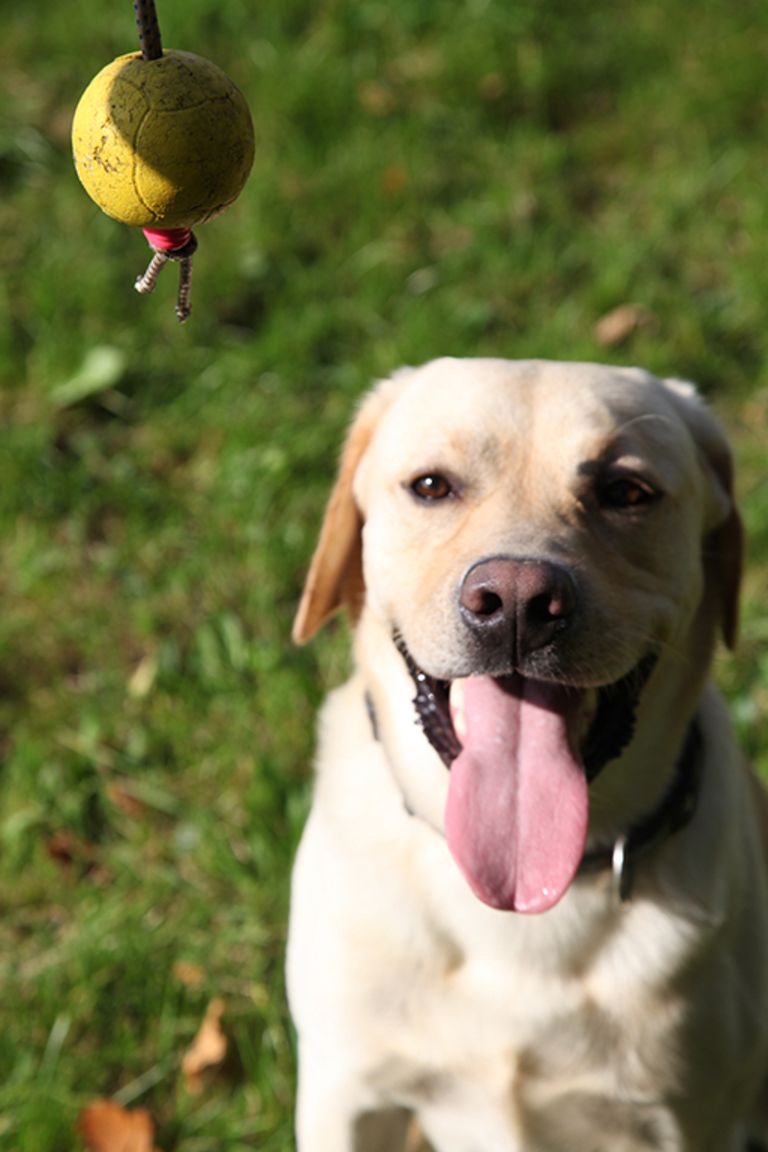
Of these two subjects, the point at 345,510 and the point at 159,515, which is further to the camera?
the point at 159,515

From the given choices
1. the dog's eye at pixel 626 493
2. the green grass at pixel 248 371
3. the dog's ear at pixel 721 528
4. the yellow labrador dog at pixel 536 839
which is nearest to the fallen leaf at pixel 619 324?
the green grass at pixel 248 371

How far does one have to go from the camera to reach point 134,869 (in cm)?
344

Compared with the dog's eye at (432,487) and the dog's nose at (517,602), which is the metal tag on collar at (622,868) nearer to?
the dog's nose at (517,602)

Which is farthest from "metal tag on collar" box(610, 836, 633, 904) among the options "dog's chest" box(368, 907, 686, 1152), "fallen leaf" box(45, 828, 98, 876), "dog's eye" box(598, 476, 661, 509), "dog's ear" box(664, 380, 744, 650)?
"fallen leaf" box(45, 828, 98, 876)

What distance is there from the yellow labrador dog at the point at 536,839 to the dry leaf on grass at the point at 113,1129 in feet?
1.71

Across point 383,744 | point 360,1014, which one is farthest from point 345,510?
point 360,1014

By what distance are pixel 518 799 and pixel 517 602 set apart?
394mm

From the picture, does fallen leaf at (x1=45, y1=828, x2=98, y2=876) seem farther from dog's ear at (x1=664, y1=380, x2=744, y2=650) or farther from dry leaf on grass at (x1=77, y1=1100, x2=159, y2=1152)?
dog's ear at (x1=664, y1=380, x2=744, y2=650)

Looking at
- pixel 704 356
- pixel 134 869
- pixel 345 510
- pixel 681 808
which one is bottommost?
pixel 134 869

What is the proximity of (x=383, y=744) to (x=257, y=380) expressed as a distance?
7.41ft

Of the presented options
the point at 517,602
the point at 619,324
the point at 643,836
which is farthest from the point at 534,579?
the point at 619,324

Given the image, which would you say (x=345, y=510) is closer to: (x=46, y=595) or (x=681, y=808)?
(x=681, y=808)

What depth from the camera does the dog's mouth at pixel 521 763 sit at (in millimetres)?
2281

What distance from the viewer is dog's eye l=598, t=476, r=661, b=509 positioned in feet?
7.96
